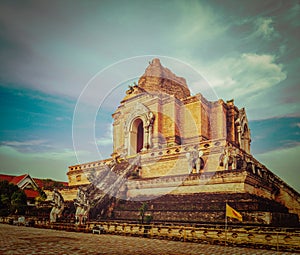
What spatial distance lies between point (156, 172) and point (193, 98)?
28.4 ft

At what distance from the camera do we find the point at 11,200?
28.6m

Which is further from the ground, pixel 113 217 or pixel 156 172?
pixel 156 172

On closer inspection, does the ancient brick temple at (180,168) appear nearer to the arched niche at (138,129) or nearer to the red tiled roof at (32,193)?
the arched niche at (138,129)

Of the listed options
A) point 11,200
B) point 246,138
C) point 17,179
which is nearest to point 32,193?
point 17,179

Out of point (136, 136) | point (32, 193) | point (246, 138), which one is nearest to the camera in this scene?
point (136, 136)

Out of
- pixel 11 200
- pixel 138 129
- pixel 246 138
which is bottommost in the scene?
pixel 11 200

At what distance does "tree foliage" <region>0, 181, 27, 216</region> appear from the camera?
26.4 m

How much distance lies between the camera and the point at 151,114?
27562mm

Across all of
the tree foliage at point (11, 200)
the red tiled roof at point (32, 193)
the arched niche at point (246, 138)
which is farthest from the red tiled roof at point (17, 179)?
the arched niche at point (246, 138)

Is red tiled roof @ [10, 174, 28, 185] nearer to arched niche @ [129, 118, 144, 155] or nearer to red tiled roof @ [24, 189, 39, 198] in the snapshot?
red tiled roof @ [24, 189, 39, 198]

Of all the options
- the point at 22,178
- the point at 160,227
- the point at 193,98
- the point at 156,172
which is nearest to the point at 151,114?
the point at 193,98

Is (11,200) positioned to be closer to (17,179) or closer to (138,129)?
(138,129)

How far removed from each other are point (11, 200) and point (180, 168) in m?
18.1

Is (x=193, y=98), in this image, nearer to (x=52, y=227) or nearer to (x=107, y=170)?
(x=107, y=170)
